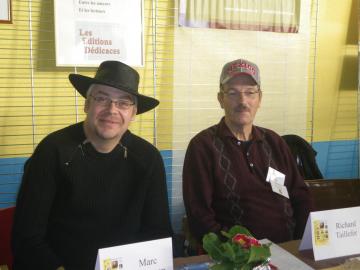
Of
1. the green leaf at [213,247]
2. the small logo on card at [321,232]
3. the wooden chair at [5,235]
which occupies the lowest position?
the wooden chair at [5,235]

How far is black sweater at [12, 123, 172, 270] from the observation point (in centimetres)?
130

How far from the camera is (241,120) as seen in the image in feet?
5.52

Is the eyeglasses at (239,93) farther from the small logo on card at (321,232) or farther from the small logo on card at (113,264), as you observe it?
the small logo on card at (113,264)

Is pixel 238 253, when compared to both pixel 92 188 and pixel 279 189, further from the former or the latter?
pixel 279 189

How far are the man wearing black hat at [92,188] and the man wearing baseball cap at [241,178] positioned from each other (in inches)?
8.3

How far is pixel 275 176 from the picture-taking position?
5.54 feet

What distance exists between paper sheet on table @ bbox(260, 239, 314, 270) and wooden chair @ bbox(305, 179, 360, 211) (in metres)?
0.88

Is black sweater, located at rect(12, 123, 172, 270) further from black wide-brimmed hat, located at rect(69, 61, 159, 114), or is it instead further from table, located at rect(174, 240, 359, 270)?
table, located at rect(174, 240, 359, 270)

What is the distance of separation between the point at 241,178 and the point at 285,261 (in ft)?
1.70

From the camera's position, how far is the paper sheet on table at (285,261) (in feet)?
3.59

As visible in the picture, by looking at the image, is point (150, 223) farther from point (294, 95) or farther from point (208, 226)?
point (294, 95)

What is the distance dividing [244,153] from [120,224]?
58 centimetres

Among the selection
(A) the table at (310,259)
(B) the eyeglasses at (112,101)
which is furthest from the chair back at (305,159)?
(B) the eyeglasses at (112,101)

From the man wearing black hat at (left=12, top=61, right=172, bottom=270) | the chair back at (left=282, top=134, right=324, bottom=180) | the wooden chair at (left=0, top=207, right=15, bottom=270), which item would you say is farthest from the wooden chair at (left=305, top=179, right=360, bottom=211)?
the wooden chair at (left=0, top=207, right=15, bottom=270)
